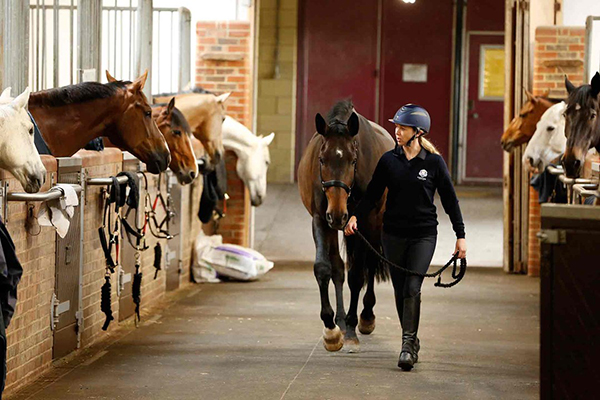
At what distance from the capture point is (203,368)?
5434 mm

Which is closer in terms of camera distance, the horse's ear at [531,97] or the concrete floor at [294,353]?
the concrete floor at [294,353]

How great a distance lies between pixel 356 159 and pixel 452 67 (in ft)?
33.5

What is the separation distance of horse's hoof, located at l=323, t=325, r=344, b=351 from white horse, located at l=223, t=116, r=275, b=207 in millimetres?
3736

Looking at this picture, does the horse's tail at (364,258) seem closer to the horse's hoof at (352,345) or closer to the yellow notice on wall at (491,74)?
the horse's hoof at (352,345)

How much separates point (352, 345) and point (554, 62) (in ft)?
13.6

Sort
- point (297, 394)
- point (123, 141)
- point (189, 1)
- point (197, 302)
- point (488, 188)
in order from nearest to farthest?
1. point (297, 394)
2. point (123, 141)
3. point (197, 302)
4. point (189, 1)
5. point (488, 188)

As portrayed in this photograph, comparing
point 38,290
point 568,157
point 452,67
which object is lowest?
point 38,290

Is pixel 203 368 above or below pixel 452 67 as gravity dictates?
below

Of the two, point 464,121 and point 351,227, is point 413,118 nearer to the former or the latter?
point 351,227

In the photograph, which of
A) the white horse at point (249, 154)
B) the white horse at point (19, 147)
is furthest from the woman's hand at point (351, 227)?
the white horse at point (249, 154)

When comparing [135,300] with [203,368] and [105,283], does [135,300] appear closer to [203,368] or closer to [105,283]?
[105,283]

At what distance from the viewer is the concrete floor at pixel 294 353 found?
16.3ft

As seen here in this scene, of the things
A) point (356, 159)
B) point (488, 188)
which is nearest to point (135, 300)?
point (356, 159)

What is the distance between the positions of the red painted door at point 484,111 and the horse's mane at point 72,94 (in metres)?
10.2
